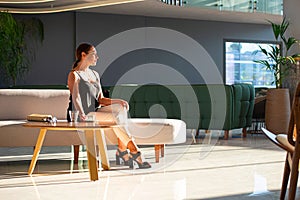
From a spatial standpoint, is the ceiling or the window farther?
the window

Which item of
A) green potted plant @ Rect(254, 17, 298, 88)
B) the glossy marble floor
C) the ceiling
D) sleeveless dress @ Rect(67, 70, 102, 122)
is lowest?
the glossy marble floor

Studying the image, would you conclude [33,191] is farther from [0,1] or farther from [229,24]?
[229,24]

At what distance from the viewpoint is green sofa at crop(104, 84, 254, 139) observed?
851 centimetres

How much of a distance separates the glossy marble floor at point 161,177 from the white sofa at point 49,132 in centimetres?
24

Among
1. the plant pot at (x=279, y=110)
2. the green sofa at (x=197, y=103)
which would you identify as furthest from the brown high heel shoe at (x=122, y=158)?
the plant pot at (x=279, y=110)

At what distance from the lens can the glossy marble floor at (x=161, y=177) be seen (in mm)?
3953

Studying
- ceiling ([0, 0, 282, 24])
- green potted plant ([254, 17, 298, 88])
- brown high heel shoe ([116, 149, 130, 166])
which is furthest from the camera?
ceiling ([0, 0, 282, 24])

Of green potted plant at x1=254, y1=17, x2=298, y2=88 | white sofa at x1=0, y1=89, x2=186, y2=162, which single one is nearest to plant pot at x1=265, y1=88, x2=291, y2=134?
green potted plant at x1=254, y1=17, x2=298, y2=88

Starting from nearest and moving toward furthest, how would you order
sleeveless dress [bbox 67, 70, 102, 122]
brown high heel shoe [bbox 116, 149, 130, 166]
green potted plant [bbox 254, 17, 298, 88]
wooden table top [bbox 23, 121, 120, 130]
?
wooden table top [bbox 23, 121, 120, 130]
sleeveless dress [bbox 67, 70, 102, 122]
brown high heel shoe [bbox 116, 149, 130, 166]
green potted plant [bbox 254, 17, 298, 88]

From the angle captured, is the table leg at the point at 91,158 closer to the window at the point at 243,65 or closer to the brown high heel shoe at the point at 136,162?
the brown high heel shoe at the point at 136,162

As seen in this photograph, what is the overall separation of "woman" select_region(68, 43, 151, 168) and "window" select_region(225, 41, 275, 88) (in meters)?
10.8

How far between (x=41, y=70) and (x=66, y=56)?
2.23 ft

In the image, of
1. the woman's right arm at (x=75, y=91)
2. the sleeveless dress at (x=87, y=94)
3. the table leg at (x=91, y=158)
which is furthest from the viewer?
the sleeveless dress at (x=87, y=94)

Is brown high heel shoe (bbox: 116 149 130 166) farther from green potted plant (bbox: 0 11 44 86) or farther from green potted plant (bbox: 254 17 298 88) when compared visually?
green potted plant (bbox: 0 11 44 86)
